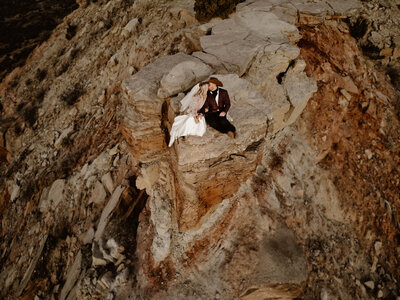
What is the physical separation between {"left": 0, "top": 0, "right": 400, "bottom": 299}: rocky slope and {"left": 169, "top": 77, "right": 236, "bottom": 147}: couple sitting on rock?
0.27 m

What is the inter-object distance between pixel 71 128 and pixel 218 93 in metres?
8.15

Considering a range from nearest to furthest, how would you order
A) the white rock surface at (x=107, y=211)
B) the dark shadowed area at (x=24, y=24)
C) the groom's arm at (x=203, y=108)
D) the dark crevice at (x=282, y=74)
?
the groom's arm at (x=203, y=108) → the dark crevice at (x=282, y=74) → the white rock surface at (x=107, y=211) → the dark shadowed area at (x=24, y=24)

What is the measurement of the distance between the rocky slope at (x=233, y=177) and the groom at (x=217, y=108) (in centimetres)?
22

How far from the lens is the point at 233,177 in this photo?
478 centimetres

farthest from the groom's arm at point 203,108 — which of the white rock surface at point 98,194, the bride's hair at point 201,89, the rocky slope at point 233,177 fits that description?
the white rock surface at point 98,194

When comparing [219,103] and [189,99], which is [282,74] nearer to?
[219,103]

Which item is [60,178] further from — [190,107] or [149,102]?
[190,107]

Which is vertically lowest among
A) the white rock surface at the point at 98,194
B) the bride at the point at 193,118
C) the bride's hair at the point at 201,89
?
the white rock surface at the point at 98,194

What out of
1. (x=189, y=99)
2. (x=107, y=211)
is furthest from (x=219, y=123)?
(x=107, y=211)

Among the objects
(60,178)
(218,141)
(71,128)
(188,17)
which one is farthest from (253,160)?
(71,128)

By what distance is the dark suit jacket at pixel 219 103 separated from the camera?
4078 mm

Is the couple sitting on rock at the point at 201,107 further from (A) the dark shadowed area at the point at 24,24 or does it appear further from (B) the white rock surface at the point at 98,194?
(A) the dark shadowed area at the point at 24,24

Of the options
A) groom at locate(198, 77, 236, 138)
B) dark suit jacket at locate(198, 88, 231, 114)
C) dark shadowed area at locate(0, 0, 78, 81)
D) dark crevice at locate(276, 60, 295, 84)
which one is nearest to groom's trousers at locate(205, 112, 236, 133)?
groom at locate(198, 77, 236, 138)

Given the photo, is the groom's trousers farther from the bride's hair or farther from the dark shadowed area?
the dark shadowed area
